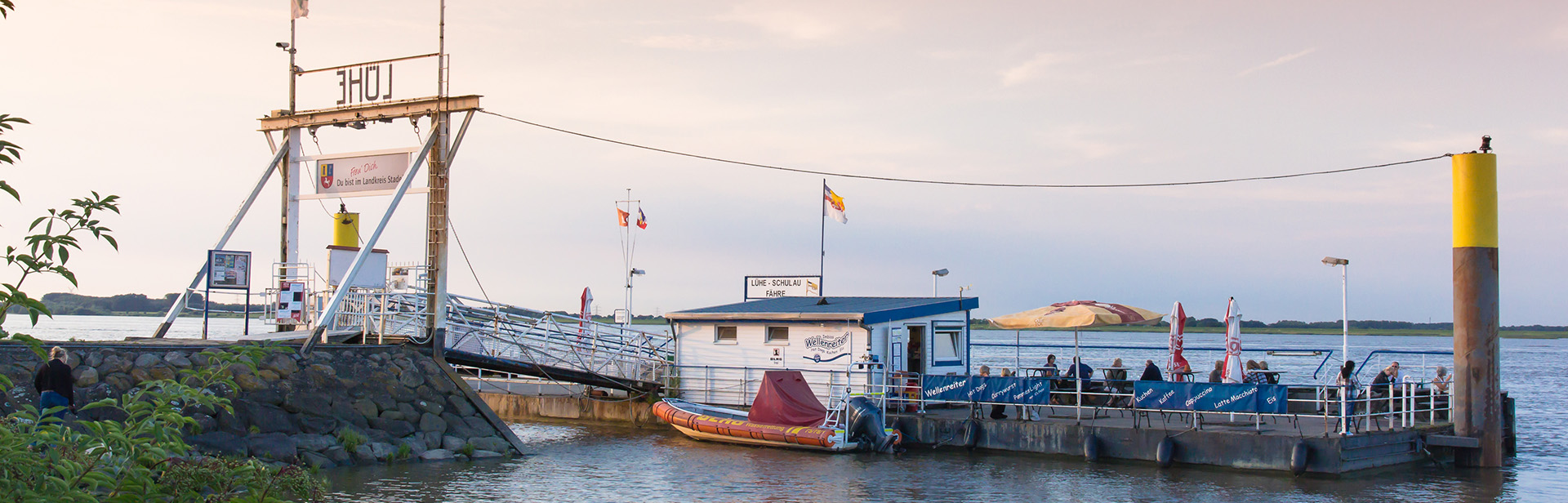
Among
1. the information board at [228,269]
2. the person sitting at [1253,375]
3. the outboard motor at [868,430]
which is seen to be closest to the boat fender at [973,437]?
the outboard motor at [868,430]

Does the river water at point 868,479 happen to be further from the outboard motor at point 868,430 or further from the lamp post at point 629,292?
the lamp post at point 629,292

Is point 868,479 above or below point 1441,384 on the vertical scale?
below

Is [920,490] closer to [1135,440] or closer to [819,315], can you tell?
[1135,440]

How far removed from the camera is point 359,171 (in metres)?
22.4

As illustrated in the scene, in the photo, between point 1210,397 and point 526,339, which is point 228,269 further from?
point 1210,397

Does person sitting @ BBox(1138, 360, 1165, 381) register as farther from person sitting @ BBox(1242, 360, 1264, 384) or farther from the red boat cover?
the red boat cover

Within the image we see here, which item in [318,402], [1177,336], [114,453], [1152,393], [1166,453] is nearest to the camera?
[114,453]

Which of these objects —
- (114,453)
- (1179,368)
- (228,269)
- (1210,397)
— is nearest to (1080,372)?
(1179,368)

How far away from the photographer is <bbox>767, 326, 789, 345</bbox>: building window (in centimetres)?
2556

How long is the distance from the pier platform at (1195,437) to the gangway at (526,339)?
277 inches

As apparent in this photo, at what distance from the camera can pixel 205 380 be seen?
193 inches

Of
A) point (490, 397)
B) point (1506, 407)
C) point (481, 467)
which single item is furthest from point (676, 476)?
point (1506, 407)

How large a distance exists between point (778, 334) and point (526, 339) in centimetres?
552

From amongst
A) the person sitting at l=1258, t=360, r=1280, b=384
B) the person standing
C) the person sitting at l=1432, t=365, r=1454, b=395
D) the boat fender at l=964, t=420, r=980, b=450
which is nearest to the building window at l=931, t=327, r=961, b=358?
the boat fender at l=964, t=420, r=980, b=450
